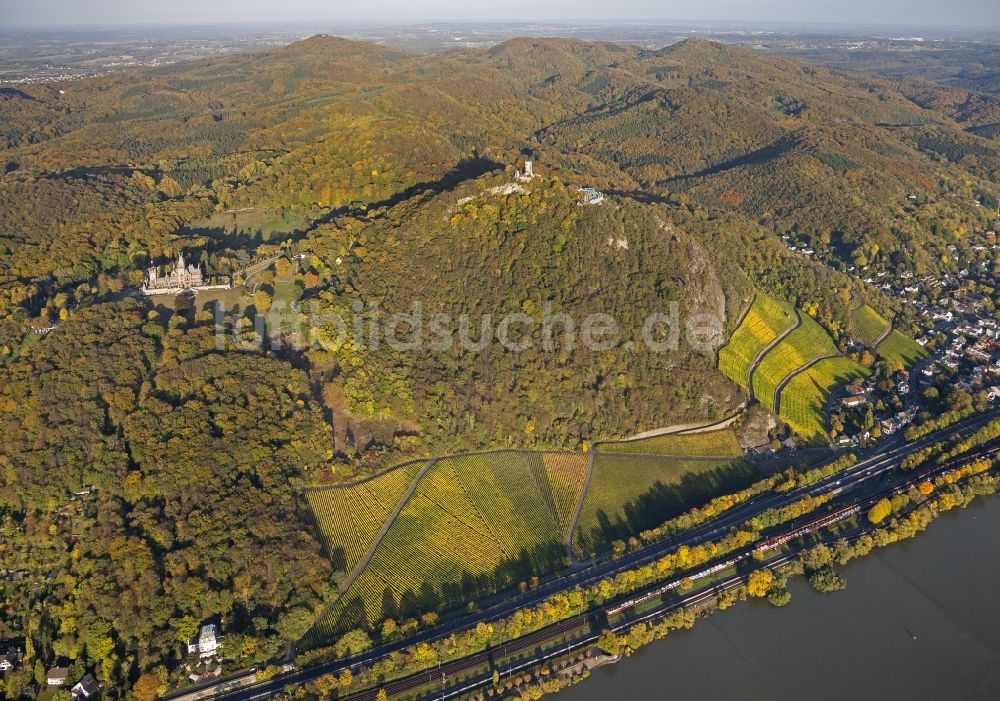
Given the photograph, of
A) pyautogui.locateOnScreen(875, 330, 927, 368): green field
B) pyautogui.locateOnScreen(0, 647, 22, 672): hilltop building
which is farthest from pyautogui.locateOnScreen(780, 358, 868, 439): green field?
pyautogui.locateOnScreen(0, 647, 22, 672): hilltop building

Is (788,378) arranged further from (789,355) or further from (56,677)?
(56,677)

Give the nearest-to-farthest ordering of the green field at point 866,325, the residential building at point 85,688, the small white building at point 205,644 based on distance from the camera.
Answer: the residential building at point 85,688, the small white building at point 205,644, the green field at point 866,325

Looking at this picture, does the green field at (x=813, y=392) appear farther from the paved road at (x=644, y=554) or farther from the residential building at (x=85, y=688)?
the residential building at (x=85, y=688)

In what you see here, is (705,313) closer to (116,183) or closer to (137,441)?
Result: (137,441)

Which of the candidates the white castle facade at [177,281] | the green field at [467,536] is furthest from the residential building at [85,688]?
the white castle facade at [177,281]

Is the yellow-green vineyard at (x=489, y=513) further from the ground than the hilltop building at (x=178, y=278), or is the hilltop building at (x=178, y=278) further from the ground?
the hilltop building at (x=178, y=278)

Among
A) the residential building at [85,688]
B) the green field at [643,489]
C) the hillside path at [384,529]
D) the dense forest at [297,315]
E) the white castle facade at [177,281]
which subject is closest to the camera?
the residential building at [85,688]

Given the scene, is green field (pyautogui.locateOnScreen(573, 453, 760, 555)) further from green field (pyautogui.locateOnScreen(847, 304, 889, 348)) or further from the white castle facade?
the white castle facade
